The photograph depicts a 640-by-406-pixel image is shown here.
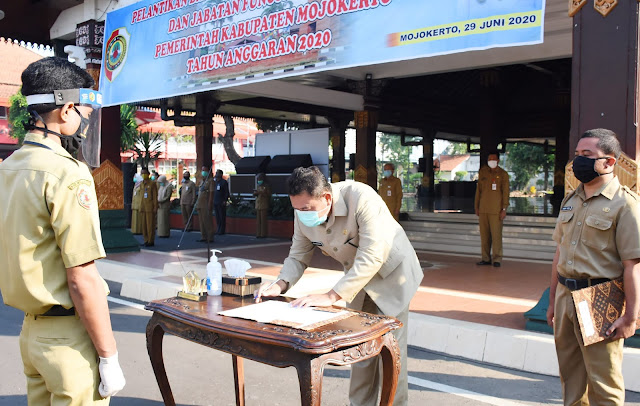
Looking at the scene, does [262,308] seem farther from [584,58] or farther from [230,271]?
[584,58]

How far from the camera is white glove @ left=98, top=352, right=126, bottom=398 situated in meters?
2.00

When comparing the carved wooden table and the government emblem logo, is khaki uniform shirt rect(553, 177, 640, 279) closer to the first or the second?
the carved wooden table

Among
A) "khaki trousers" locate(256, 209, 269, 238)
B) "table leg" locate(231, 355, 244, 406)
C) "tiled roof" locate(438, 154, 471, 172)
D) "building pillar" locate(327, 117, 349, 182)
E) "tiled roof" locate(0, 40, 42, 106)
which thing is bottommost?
"table leg" locate(231, 355, 244, 406)

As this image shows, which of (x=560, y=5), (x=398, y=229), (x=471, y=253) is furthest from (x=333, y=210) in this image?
(x=471, y=253)

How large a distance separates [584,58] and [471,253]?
691 centimetres

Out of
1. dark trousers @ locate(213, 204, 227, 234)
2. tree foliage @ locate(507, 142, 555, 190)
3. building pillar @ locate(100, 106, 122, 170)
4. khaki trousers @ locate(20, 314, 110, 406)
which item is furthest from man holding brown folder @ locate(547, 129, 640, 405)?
tree foliage @ locate(507, 142, 555, 190)

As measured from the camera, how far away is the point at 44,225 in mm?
1934

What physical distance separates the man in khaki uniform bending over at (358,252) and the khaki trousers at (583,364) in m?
0.82

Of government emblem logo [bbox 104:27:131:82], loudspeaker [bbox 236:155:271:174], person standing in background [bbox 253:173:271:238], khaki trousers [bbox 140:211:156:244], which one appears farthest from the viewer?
loudspeaker [bbox 236:155:271:174]

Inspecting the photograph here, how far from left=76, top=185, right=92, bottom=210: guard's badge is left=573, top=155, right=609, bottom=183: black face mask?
7.89 ft

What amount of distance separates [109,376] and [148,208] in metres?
12.0

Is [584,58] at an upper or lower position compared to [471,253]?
upper

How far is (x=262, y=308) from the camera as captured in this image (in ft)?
9.61

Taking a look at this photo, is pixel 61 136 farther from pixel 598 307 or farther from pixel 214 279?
pixel 598 307
